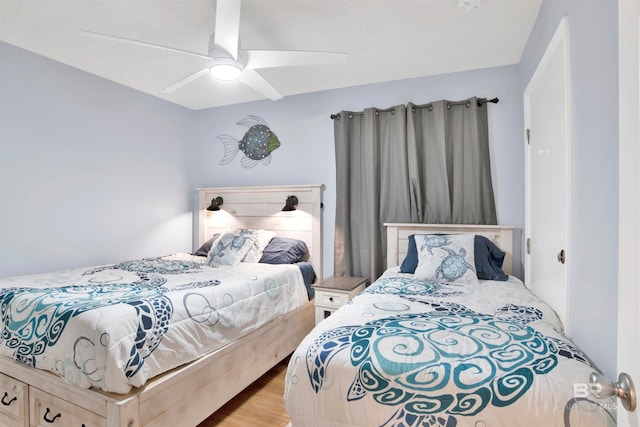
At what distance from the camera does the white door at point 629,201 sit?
0.56 meters

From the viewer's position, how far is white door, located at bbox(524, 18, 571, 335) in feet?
4.82

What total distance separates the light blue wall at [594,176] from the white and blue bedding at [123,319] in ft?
5.76

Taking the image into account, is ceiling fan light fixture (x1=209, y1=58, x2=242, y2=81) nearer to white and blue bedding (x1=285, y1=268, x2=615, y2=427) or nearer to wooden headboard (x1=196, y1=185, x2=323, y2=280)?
wooden headboard (x1=196, y1=185, x2=323, y2=280)

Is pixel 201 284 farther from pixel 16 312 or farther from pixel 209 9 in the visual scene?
pixel 209 9

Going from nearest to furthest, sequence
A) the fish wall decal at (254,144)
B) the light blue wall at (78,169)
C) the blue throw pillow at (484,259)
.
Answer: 1. the blue throw pillow at (484,259)
2. the light blue wall at (78,169)
3. the fish wall decal at (254,144)

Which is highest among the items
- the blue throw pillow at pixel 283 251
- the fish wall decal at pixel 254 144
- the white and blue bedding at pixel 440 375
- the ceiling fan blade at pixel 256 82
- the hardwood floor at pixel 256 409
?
the ceiling fan blade at pixel 256 82

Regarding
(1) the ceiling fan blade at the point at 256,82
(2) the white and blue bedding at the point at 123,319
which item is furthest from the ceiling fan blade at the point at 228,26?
(2) the white and blue bedding at the point at 123,319

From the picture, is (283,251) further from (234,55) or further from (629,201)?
(629,201)

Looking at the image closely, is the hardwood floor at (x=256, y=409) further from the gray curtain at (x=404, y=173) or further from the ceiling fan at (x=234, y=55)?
the ceiling fan at (x=234, y=55)

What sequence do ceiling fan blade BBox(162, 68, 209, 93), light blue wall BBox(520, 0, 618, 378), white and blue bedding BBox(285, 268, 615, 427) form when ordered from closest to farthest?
white and blue bedding BBox(285, 268, 615, 427)
light blue wall BBox(520, 0, 618, 378)
ceiling fan blade BBox(162, 68, 209, 93)

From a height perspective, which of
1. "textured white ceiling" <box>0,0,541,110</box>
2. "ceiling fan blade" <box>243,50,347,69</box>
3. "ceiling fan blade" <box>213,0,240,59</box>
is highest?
"textured white ceiling" <box>0,0,541,110</box>

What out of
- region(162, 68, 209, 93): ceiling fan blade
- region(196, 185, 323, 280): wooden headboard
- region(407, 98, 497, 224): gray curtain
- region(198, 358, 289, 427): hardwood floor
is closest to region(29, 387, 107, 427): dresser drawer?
region(198, 358, 289, 427): hardwood floor

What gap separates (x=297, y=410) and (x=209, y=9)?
2.16m

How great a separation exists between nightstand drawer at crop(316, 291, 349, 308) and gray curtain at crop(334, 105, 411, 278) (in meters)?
0.48
